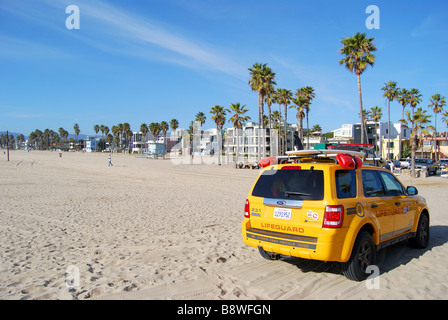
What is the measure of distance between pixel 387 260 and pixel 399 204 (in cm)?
104

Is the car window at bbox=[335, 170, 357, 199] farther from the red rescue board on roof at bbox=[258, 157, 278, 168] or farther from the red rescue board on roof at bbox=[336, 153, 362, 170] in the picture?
the red rescue board on roof at bbox=[258, 157, 278, 168]

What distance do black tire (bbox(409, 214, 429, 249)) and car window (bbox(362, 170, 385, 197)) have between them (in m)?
1.73

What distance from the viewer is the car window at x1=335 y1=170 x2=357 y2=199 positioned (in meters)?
4.54

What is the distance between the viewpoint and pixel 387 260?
5703 millimetres

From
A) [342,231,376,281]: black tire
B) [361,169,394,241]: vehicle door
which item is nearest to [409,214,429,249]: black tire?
[361,169,394,241]: vehicle door

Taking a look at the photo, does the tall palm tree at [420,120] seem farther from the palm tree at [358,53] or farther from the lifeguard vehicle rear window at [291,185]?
the lifeguard vehicle rear window at [291,185]

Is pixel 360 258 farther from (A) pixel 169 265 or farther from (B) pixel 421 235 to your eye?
(A) pixel 169 265

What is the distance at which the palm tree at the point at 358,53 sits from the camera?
109 ft

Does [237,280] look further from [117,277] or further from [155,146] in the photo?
[155,146]

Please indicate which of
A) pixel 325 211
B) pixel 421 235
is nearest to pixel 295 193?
pixel 325 211

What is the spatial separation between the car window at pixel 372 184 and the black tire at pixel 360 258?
70cm

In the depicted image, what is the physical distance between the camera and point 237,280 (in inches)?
186
